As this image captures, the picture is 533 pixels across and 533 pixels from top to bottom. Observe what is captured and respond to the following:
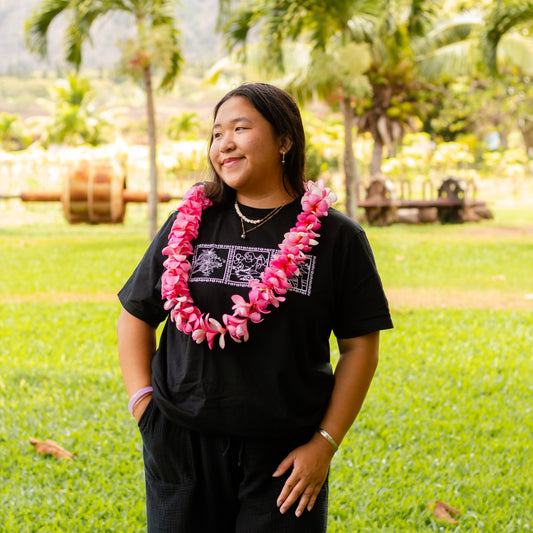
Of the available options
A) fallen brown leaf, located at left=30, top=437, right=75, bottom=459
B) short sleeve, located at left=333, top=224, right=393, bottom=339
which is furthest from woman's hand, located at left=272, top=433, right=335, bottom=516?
fallen brown leaf, located at left=30, top=437, right=75, bottom=459

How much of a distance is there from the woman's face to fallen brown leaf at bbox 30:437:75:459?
2381mm

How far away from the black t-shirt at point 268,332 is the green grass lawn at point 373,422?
152cm

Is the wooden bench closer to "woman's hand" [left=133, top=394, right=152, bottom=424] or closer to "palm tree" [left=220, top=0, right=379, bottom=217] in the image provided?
"palm tree" [left=220, top=0, right=379, bottom=217]

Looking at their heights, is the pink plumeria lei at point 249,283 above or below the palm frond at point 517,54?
below

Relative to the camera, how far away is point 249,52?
24.5 m

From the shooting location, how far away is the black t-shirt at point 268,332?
1.73m

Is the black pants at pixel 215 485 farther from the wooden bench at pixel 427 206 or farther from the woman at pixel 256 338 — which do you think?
the wooden bench at pixel 427 206

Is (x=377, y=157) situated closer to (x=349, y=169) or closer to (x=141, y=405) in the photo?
(x=349, y=169)

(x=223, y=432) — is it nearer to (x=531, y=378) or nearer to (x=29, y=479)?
(x=29, y=479)

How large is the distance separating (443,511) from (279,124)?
6.96ft

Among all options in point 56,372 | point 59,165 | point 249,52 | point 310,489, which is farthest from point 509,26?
point 59,165

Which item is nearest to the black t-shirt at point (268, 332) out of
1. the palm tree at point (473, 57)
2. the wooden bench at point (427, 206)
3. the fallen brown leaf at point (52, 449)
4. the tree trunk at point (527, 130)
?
the fallen brown leaf at point (52, 449)

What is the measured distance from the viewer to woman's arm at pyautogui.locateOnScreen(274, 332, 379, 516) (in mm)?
1740

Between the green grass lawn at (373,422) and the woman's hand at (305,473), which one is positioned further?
the green grass lawn at (373,422)
